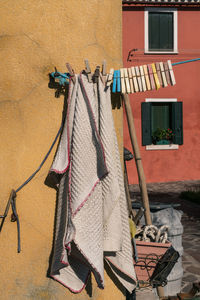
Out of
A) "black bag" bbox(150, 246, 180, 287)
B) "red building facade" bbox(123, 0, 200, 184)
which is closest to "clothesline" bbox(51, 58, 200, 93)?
"black bag" bbox(150, 246, 180, 287)

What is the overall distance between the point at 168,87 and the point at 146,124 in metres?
1.48

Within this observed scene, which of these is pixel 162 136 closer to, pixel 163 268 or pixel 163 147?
pixel 163 147

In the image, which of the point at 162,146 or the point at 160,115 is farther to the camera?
the point at 160,115

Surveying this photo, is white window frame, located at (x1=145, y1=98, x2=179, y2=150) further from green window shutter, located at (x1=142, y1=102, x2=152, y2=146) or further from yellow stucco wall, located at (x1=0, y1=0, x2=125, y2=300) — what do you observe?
yellow stucco wall, located at (x1=0, y1=0, x2=125, y2=300)

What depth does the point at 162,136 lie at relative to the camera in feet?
44.4

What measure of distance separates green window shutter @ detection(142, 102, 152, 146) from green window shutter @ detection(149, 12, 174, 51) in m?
1.96

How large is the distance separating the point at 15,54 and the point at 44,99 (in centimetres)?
31

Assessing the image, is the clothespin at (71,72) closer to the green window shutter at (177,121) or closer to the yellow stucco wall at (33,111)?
the yellow stucco wall at (33,111)

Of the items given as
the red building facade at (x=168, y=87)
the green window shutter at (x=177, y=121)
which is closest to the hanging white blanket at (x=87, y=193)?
the red building facade at (x=168, y=87)

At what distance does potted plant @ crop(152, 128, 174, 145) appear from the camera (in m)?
13.6

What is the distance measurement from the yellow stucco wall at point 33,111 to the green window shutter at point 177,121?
11.4 m

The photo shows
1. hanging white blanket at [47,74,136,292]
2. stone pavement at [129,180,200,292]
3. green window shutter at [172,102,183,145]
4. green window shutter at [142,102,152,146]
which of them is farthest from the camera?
green window shutter at [172,102,183,145]

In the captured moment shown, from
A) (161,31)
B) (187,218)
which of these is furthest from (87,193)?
(161,31)

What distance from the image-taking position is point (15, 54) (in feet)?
7.93
